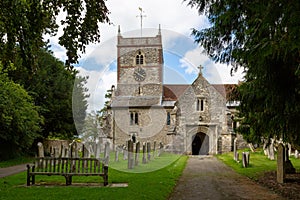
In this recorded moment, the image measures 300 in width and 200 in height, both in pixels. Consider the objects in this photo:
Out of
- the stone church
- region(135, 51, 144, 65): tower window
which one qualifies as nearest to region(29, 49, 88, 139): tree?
the stone church

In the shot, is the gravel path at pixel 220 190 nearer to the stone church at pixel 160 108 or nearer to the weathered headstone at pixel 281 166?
the weathered headstone at pixel 281 166

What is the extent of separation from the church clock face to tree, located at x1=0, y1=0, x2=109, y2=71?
36.0 metres

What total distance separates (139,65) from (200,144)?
42.8 ft

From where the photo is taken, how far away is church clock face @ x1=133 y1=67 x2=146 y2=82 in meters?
Result: 41.3

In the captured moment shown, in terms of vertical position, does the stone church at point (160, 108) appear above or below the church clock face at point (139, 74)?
below

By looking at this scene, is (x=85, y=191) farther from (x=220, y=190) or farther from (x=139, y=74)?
(x=139, y=74)

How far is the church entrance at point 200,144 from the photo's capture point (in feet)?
109

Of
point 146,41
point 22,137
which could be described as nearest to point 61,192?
point 22,137

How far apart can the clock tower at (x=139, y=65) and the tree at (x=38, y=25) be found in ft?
113

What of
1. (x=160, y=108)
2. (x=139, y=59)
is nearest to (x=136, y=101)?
(x=160, y=108)

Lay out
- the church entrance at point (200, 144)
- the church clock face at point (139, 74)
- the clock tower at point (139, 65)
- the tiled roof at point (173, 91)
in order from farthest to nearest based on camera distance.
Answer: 1. the church clock face at point (139, 74)
2. the clock tower at point (139, 65)
3. the tiled roof at point (173, 91)
4. the church entrance at point (200, 144)

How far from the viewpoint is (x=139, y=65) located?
4156cm

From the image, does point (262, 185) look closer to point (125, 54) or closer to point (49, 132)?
point (49, 132)

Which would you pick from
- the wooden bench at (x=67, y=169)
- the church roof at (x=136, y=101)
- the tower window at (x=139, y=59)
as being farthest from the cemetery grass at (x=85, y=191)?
the tower window at (x=139, y=59)
